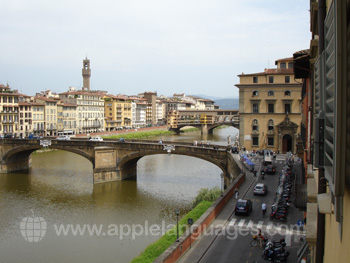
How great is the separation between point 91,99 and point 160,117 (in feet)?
183

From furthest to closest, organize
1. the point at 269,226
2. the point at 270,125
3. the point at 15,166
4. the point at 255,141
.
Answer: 1. the point at 15,166
2. the point at 255,141
3. the point at 270,125
4. the point at 269,226

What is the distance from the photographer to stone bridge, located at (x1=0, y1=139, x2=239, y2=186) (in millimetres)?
38531

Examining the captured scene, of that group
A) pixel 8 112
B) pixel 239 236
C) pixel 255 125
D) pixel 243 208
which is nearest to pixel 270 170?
pixel 243 208

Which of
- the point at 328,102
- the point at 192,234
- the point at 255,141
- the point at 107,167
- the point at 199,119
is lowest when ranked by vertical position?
the point at 107,167

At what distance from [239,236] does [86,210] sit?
17.5 metres

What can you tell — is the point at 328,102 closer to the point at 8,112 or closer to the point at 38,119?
the point at 8,112

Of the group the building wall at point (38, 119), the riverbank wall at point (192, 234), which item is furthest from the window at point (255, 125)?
the building wall at point (38, 119)

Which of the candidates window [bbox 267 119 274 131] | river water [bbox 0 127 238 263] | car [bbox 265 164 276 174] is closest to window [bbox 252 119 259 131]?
window [bbox 267 119 274 131]

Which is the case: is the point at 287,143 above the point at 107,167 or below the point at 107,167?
above

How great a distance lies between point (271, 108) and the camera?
45.8m

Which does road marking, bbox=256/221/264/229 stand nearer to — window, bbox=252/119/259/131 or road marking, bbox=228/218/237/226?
road marking, bbox=228/218/237/226

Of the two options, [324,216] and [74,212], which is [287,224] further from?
[74,212]

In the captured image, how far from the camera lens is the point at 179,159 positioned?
201ft

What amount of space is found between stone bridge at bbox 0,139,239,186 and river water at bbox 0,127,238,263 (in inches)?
65.9
